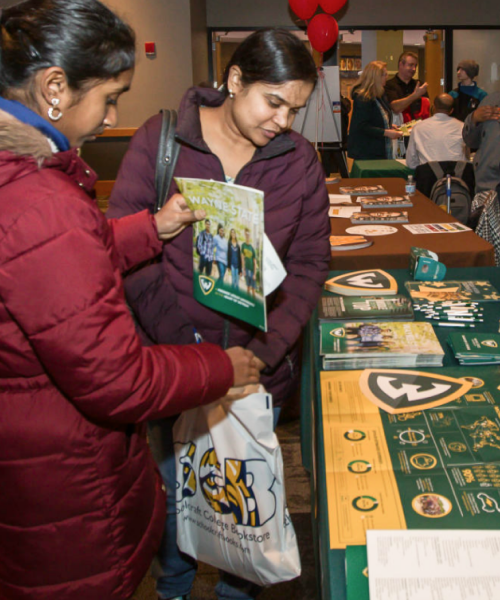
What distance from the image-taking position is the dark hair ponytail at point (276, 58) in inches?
49.7

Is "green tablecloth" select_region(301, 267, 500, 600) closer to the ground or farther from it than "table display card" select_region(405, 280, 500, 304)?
closer to the ground

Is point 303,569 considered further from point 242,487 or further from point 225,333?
point 225,333

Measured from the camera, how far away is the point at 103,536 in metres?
0.99

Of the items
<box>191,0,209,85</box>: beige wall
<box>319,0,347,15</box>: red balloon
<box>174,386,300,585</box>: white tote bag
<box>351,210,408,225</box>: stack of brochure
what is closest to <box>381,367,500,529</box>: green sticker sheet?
<box>174,386,300,585</box>: white tote bag

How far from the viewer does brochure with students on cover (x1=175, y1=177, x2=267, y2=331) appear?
3.64 feet

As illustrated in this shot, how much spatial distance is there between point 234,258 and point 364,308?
2.26ft

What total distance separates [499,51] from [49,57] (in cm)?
1117

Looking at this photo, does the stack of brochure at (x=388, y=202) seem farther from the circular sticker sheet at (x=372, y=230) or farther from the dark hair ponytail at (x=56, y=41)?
the dark hair ponytail at (x=56, y=41)

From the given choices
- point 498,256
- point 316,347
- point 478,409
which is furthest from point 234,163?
point 498,256

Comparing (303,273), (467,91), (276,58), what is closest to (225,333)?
(303,273)

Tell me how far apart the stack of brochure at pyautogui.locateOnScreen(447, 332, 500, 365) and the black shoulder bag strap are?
30.8 inches

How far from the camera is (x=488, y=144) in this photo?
12.9 ft

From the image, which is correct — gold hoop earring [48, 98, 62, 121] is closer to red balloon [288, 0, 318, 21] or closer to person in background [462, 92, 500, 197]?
person in background [462, 92, 500, 197]

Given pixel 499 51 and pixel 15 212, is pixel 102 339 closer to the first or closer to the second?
pixel 15 212
